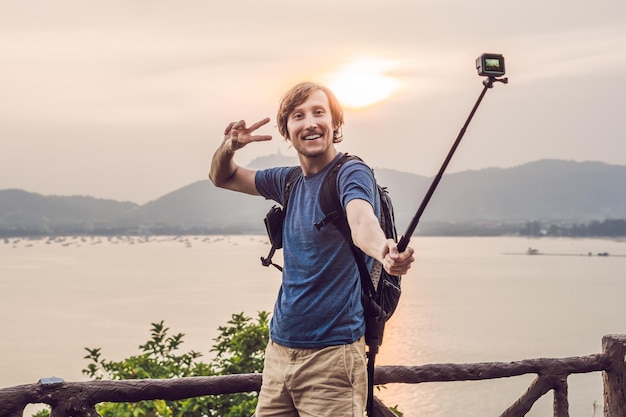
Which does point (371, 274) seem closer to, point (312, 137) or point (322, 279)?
point (322, 279)

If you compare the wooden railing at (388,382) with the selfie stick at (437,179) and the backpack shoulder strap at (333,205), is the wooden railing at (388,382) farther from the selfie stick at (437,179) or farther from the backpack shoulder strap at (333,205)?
the selfie stick at (437,179)

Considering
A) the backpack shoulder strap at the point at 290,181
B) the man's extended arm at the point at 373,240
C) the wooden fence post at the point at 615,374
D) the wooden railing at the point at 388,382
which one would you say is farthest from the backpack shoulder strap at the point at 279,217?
the wooden fence post at the point at 615,374

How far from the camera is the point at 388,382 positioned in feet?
11.1

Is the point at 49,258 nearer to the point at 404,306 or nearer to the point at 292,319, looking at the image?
the point at 404,306

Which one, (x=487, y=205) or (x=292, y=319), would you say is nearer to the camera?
(x=292, y=319)

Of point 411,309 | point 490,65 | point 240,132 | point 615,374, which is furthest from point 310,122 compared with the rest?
point 411,309

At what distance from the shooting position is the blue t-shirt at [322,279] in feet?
7.06

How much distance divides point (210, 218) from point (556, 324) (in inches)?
1672

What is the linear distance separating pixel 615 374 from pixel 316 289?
2.33 meters

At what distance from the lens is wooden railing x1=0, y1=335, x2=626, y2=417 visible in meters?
3.05

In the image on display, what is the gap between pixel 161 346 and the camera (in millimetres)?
5547

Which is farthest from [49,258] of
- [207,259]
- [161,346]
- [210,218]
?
[161,346]

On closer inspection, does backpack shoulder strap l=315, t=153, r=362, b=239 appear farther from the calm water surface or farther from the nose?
the calm water surface

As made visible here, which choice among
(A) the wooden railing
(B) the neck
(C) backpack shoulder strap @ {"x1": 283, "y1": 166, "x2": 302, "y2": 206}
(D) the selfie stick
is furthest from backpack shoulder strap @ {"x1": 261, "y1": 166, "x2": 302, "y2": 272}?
(A) the wooden railing
